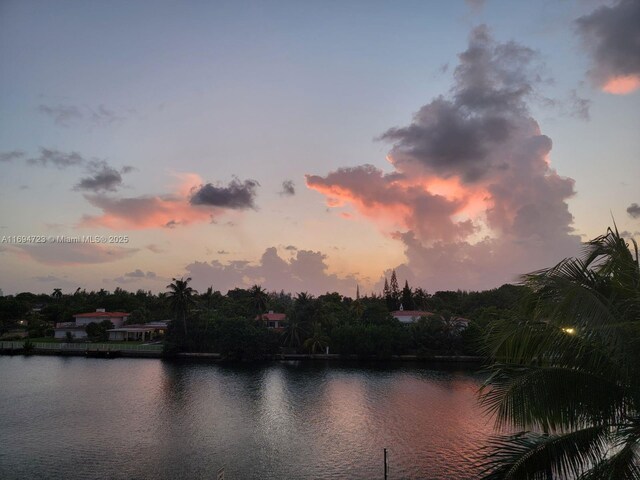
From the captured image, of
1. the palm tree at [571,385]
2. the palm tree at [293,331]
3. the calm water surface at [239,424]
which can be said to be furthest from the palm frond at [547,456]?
the palm tree at [293,331]

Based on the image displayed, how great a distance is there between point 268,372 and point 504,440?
5663 cm

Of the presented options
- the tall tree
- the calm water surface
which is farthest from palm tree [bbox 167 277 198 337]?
the tall tree

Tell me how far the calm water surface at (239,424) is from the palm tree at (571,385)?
20.0 m

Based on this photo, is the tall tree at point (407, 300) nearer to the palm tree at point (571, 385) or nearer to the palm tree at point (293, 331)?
the palm tree at point (293, 331)

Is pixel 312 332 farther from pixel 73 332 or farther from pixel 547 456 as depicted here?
pixel 547 456

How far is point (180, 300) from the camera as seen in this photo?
266ft

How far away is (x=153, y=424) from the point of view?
3541 cm

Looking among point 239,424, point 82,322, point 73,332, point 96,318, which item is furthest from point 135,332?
point 239,424

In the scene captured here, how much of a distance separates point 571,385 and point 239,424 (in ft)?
106

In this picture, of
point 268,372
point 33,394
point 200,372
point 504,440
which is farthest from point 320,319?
point 504,440

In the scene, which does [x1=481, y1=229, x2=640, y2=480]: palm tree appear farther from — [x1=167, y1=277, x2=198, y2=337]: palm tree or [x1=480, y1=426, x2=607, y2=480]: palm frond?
[x1=167, y1=277, x2=198, y2=337]: palm tree

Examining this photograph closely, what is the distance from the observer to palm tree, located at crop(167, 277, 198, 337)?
3182 inches

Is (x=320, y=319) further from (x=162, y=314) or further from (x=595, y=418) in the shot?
(x=595, y=418)

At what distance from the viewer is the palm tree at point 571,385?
21.7 ft
